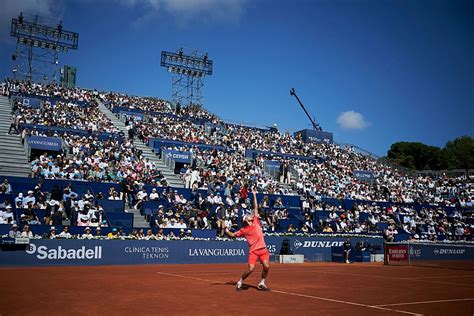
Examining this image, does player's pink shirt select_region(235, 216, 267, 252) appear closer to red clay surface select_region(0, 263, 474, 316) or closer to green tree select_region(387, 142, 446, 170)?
red clay surface select_region(0, 263, 474, 316)

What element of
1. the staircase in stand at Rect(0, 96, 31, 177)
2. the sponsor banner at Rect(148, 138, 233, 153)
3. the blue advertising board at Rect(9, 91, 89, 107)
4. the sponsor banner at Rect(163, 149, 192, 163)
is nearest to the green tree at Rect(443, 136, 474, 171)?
the sponsor banner at Rect(148, 138, 233, 153)

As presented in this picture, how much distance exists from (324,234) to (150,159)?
47.5 feet

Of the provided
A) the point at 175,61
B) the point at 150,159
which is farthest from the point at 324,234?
the point at 175,61

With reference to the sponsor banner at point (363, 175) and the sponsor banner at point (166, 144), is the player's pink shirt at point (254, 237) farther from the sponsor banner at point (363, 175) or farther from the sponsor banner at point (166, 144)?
the sponsor banner at point (363, 175)

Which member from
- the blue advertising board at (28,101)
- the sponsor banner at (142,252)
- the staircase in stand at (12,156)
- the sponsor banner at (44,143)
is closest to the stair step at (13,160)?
the staircase in stand at (12,156)

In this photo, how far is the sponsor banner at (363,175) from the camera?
45750 millimetres

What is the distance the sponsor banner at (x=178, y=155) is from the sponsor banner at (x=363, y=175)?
60.4ft

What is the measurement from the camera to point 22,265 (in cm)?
1970

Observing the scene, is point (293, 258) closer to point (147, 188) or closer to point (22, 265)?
point (147, 188)

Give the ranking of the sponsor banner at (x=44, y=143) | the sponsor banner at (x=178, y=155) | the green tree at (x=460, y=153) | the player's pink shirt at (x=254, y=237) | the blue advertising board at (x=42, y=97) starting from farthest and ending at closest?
1. the green tree at (x=460, y=153)
2. the blue advertising board at (x=42, y=97)
3. the sponsor banner at (x=178, y=155)
4. the sponsor banner at (x=44, y=143)
5. the player's pink shirt at (x=254, y=237)

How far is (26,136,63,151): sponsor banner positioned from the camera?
3011 cm

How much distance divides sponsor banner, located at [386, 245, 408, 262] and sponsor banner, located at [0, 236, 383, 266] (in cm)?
378

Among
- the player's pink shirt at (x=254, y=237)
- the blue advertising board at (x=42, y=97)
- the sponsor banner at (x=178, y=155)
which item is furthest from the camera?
the blue advertising board at (x=42, y=97)

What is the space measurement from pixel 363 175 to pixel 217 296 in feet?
122
